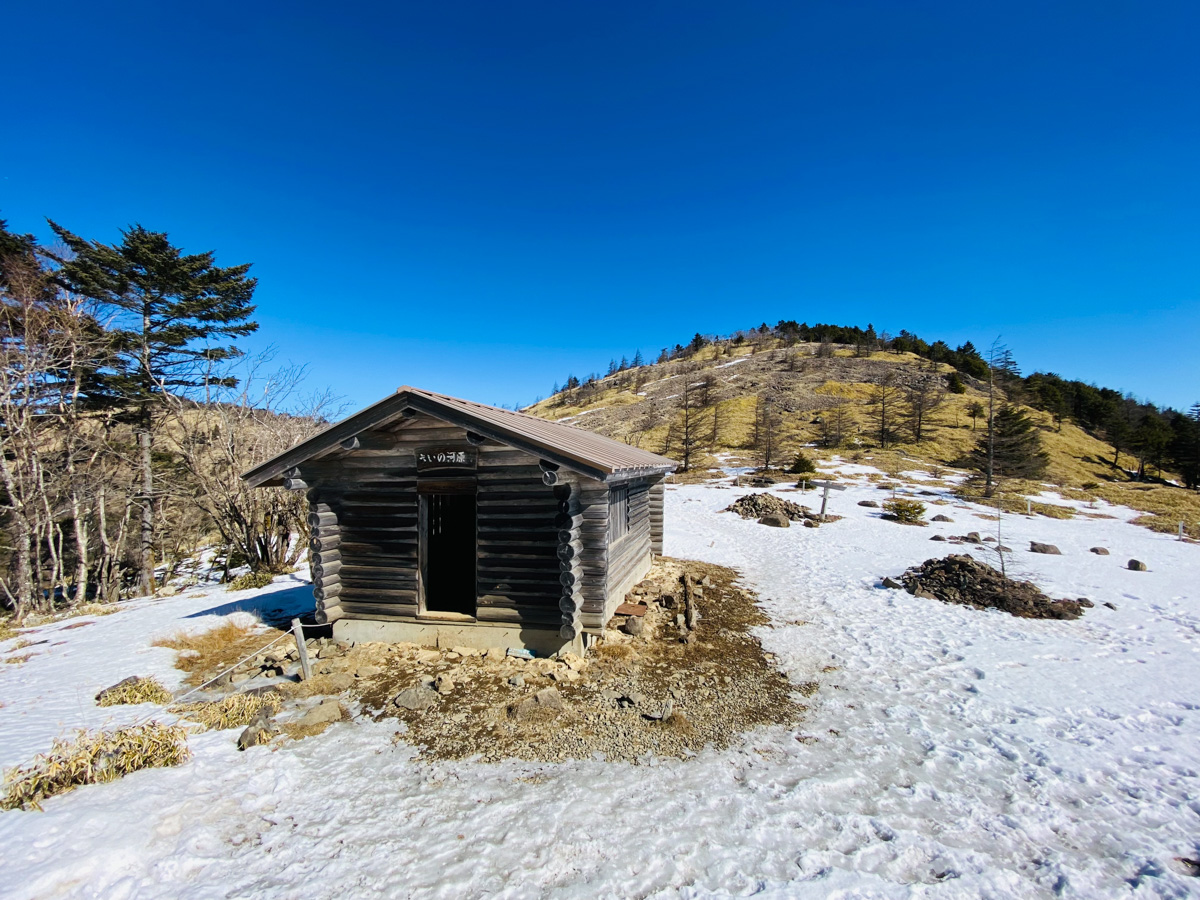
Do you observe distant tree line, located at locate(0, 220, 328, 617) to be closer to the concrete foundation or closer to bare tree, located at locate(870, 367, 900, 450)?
the concrete foundation

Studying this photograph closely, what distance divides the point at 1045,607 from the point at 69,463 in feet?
93.6

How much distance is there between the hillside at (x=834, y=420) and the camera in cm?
3772

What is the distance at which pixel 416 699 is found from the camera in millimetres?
7172

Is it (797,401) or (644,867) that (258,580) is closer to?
(644,867)

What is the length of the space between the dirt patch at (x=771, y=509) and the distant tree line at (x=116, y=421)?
773 inches

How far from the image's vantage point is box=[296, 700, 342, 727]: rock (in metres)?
6.56

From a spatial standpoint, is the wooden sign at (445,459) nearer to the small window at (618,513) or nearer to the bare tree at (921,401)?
the small window at (618,513)

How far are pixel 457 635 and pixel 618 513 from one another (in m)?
4.19

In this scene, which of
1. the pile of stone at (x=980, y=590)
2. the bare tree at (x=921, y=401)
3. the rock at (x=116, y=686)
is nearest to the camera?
the rock at (x=116, y=686)

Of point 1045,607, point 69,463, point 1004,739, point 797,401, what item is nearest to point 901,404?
point 797,401

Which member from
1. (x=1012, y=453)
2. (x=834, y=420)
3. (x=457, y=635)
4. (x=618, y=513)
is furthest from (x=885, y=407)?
(x=457, y=635)

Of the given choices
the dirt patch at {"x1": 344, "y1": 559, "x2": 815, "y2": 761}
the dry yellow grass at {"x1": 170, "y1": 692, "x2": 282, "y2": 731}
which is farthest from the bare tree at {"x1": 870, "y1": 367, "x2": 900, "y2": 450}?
the dry yellow grass at {"x1": 170, "y1": 692, "x2": 282, "y2": 731}

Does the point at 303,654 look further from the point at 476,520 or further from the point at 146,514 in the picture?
the point at 146,514

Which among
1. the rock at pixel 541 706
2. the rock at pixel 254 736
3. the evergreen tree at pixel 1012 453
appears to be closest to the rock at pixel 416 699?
the rock at pixel 541 706
